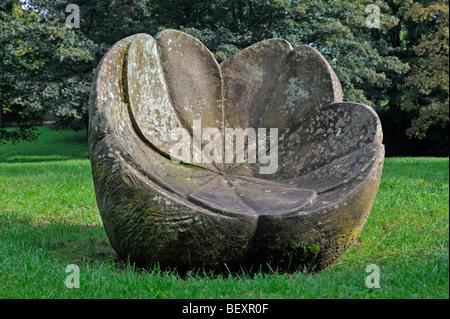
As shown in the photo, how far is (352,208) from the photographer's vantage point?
283cm

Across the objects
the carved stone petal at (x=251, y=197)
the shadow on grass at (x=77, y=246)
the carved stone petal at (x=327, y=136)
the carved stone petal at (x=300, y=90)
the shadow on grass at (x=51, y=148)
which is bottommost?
the shadow on grass at (x=51, y=148)

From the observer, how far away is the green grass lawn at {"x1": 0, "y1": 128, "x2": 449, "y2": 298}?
227 centimetres

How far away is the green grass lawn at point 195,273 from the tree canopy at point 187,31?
6240 millimetres

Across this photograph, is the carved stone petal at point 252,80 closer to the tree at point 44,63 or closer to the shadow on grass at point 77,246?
the shadow on grass at point 77,246

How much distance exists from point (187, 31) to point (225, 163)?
8515mm

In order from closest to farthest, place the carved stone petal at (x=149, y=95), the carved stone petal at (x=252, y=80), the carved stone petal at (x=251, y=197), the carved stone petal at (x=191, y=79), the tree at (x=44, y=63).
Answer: the carved stone petal at (x=251, y=197) → the carved stone petal at (x=149, y=95) → the carved stone petal at (x=191, y=79) → the carved stone petal at (x=252, y=80) → the tree at (x=44, y=63)

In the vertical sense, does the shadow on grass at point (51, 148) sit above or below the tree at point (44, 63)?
below

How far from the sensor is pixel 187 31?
12094 mm

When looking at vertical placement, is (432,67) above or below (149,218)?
above

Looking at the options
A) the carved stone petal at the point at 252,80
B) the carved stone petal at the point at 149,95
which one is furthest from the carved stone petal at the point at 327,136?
the carved stone petal at the point at 149,95

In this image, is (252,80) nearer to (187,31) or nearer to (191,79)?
(191,79)

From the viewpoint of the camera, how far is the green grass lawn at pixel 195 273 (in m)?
2.27

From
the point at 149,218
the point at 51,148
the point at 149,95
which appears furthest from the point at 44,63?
the point at 149,218

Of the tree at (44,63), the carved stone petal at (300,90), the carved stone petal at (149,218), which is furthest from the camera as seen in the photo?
the tree at (44,63)
